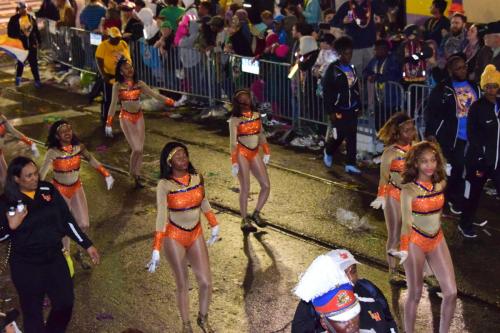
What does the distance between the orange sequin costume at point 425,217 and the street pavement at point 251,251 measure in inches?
42.5

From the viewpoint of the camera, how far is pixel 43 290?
7.31 m

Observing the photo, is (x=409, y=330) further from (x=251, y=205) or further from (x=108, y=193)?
(x=108, y=193)

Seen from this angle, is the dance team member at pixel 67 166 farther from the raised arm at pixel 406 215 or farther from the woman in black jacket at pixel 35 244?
the raised arm at pixel 406 215

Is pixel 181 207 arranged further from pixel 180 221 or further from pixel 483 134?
pixel 483 134

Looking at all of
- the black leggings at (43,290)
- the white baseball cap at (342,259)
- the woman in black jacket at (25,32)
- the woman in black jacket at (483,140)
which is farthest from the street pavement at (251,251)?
the woman in black jacket at (25,32)

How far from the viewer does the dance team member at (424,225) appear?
7.68m

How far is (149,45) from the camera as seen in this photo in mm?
18203

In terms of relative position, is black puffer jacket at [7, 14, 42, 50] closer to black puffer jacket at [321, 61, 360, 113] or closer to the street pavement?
the street pavement

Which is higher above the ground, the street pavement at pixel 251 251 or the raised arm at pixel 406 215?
the raised arm at pixel 406 215

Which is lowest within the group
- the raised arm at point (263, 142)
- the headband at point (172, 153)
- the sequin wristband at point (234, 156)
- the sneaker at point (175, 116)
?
the sneaker at point (175, 116)

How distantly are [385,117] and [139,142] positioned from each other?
4003 mm

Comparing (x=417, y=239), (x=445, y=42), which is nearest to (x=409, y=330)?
(x=417, y=239)

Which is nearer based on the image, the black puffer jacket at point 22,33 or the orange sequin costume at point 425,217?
the orange sequin costume at point 425,217

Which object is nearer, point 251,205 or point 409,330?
point 409,330
